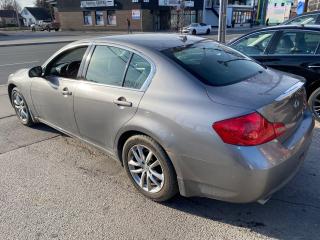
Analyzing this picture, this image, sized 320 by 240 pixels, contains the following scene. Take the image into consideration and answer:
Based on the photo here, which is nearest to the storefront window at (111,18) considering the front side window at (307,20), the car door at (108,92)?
the front side window at (307,20)

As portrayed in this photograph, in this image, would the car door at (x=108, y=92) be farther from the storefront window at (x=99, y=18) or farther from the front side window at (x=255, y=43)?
the storefront window at (x=99, y=18)

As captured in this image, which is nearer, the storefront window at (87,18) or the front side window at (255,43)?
the front side window at (255,43)

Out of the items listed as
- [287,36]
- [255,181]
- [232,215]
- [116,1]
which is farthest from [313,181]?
[116,1]

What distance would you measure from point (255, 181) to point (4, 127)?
4.41m

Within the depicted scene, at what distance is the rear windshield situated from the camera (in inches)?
116

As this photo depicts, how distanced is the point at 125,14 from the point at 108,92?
144ft

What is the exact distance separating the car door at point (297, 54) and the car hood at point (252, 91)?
77.3 inches

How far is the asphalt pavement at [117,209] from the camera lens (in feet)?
9.16

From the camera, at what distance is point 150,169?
3.15 meters

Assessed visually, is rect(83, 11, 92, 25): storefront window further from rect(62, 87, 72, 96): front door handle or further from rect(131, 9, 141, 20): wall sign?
rect(62, 87, 72, 96): front door handle

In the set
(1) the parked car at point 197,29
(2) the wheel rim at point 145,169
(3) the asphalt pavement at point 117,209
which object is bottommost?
(1) the parked car at point 197,29

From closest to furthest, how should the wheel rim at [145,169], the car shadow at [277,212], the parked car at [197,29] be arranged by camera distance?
the car shadow at [277,212], the wheel rim at [145,169], the parked car at [197,29]

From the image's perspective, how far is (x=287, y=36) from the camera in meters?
5.32

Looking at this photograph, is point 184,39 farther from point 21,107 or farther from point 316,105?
point 21,107
